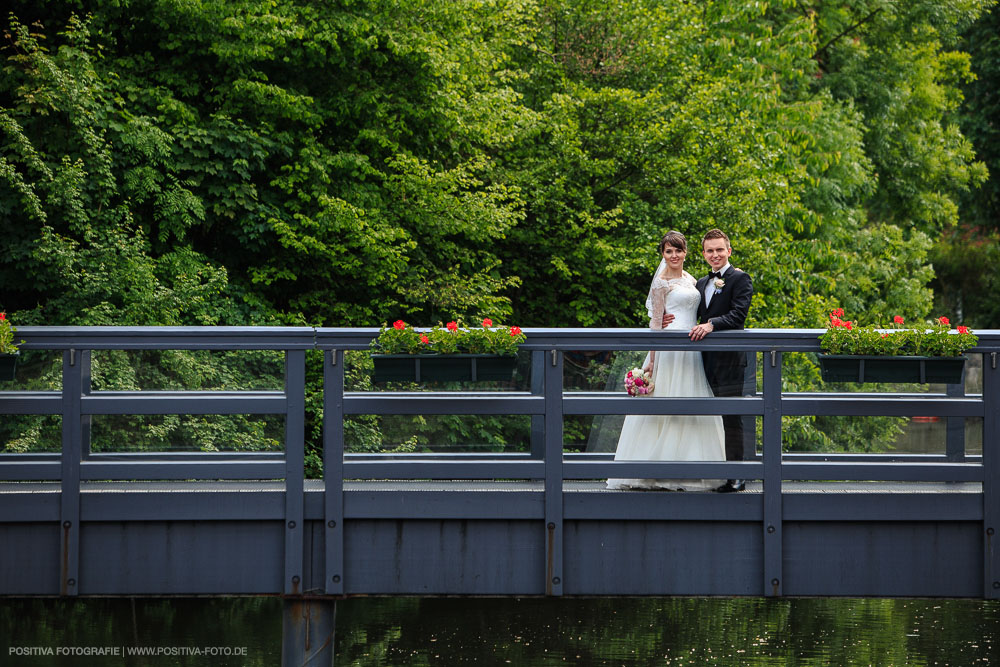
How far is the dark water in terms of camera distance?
12.4 meters

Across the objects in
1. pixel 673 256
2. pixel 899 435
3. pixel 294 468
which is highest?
pixel 673 256

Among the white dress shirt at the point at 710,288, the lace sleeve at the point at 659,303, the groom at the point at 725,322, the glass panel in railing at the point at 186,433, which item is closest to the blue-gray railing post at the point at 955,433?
the groom at the point at 725,322

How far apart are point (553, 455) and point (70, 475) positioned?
267cm

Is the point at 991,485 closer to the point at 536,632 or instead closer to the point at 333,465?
the point at 333,465

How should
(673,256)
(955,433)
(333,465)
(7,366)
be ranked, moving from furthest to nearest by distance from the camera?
(673,256)
(955,433)
(333,465)
(7,366)

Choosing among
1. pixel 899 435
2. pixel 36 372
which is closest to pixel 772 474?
pixel 899 435

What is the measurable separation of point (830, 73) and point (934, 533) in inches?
675

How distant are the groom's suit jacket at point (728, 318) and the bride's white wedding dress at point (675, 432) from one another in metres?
0.08

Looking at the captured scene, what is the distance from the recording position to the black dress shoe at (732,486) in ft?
20.9

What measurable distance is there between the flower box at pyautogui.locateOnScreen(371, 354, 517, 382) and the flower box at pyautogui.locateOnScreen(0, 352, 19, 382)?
6.35ft

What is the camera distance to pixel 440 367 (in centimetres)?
599

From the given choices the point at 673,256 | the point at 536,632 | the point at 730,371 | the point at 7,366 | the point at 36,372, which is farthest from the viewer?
the point at 536,632

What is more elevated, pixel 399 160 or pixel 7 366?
pixel 399 160

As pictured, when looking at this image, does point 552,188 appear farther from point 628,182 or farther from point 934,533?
point 934,533
